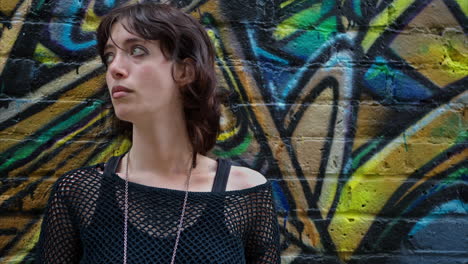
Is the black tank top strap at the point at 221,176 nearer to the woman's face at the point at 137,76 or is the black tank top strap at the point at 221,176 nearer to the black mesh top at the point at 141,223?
the black mesh top at the point at 141,223

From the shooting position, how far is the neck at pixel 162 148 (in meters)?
1.64

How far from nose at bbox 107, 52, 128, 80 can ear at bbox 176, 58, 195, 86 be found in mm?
161

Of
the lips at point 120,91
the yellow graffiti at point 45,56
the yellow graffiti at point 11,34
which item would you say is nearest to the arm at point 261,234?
the lips at point 120,91

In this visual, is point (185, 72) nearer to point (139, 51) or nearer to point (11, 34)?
point (139, 51)

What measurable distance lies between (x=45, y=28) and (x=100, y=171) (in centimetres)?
67

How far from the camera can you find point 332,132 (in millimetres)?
2143

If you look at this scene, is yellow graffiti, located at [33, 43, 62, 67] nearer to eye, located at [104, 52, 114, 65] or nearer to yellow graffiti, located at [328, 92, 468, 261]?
eye, located at [104, 52, 114, 65]

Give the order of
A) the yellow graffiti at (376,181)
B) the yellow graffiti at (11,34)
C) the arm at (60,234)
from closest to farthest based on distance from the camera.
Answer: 1. the arm at (60,234)
2. the yellow graffiti at (11,34)
3. the yellow graffiti at (376,181)

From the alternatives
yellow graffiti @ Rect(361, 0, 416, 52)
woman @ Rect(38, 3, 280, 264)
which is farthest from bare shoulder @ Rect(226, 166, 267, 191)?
yellow graffiti @ Rect(361, 0, 416, 52)

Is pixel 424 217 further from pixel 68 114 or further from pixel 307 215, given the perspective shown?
pixel 68 114

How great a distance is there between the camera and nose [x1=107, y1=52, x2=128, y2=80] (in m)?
1.53

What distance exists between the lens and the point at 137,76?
1.53 metres

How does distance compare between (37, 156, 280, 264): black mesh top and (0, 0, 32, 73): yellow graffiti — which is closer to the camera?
(37, 156, 280, 264): black mesh top

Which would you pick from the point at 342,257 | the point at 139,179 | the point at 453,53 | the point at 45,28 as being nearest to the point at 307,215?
the point at 342,257
